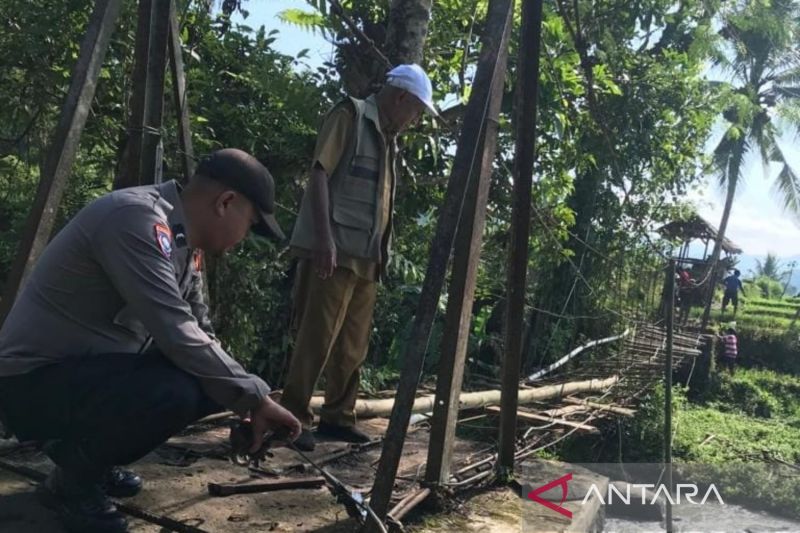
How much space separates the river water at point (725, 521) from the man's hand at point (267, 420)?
7585mm

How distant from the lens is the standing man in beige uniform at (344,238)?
9.43ft

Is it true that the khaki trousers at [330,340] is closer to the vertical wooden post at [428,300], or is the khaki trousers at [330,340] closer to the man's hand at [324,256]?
the man's hand at [324,256]

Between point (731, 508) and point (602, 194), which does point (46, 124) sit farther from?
point (731, 508)

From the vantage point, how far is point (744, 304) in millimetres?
26766

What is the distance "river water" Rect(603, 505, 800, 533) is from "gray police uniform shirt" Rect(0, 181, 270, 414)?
7.71m

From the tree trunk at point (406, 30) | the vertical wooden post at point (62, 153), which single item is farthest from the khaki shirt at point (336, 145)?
the tree trunk at point (406, 30)

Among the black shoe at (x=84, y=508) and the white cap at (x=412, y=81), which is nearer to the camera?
the black shoe at (x=84, y=508)

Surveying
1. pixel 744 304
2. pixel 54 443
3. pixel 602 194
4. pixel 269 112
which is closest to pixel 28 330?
pixel 54 443

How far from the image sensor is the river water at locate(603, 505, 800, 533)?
9.21 metres

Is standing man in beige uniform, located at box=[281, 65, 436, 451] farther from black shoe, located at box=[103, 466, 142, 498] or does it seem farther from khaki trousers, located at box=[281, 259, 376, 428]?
black shoe, located at box=[103, 466, 142, 498]

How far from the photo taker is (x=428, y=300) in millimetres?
2027

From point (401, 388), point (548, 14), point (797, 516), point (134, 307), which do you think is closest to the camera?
point (134, 307)

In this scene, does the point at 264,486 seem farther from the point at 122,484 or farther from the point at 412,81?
the point at 412,81

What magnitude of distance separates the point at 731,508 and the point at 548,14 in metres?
8.13
